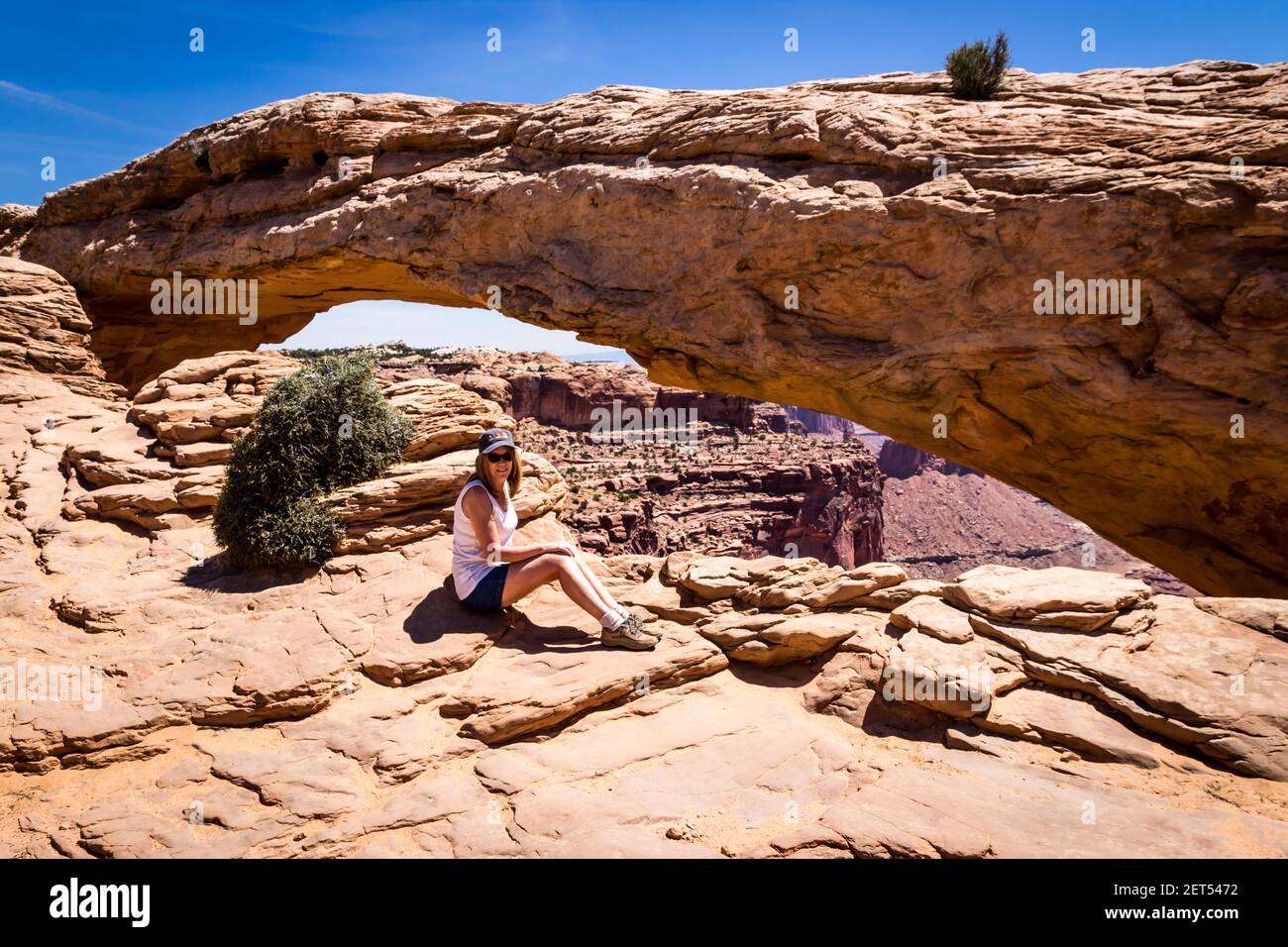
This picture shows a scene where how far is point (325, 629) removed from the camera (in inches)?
282

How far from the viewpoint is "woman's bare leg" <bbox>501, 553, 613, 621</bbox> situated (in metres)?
6.98

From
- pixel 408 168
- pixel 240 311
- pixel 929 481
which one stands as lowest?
pixel 929 481

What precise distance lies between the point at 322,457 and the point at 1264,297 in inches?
451

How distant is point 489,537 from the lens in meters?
7.02

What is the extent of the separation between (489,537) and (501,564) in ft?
1.01

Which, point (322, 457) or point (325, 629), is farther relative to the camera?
point (322, 457)

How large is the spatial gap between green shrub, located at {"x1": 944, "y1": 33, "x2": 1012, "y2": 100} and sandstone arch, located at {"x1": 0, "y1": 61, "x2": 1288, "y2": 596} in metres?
0.36

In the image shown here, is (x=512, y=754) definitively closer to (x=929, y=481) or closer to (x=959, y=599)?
(x=959, y=599)
